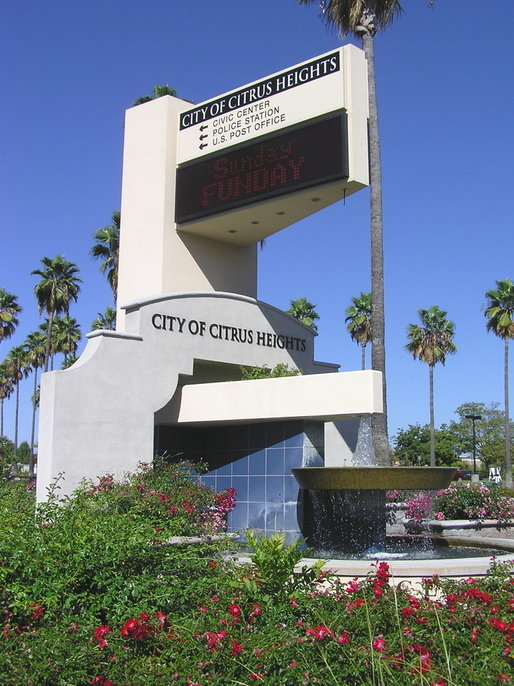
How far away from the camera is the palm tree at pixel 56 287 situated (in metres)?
48.3

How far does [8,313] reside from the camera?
62719 mm

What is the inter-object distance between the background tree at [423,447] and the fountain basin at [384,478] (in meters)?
60.5

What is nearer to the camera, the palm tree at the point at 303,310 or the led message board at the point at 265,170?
the led message board at the point at 265,170

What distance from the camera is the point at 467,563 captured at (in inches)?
410

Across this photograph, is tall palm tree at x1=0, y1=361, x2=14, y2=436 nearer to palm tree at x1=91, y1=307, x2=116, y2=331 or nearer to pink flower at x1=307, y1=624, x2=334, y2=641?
palm tree at x1=91, y1=307, x2=116, y2=331

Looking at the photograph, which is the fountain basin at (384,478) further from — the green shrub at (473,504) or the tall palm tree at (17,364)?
the tall palm tree at (17,364)

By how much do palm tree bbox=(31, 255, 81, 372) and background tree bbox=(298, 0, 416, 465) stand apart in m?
27.7

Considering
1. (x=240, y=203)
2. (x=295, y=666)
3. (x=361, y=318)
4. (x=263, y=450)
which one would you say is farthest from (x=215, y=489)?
(x=361, y=318)

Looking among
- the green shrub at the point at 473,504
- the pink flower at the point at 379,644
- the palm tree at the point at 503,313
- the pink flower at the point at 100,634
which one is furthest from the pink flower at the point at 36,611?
the palm tree at the point at 503,313

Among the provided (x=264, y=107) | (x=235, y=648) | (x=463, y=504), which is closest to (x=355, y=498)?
(x=463, y=504)

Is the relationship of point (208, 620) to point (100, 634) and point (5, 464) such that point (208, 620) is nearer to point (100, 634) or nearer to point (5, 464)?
point (100, 634)

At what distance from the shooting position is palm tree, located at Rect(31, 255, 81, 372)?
48.3m

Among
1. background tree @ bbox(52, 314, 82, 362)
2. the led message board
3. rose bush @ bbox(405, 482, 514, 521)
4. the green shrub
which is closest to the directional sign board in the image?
the led message board

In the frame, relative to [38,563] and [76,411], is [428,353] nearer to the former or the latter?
[76,411]
